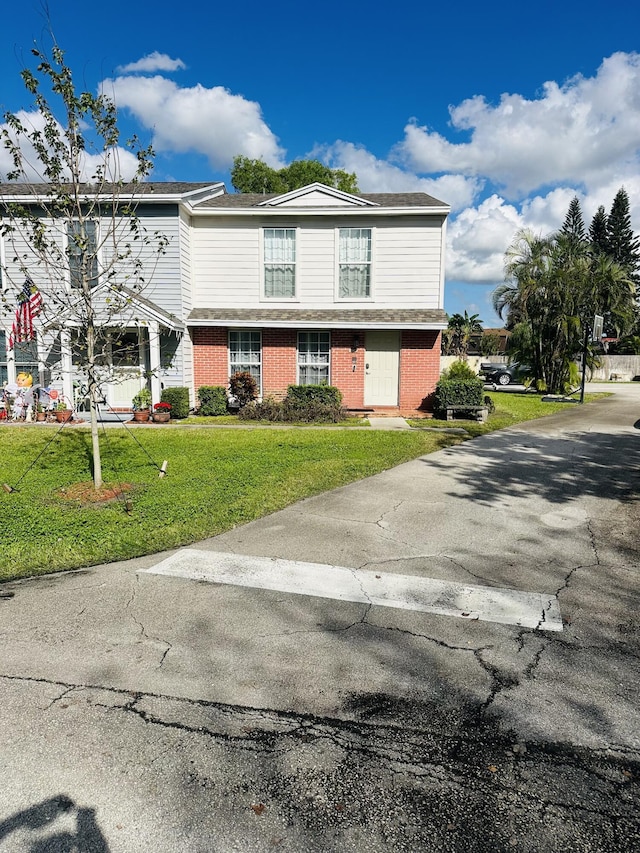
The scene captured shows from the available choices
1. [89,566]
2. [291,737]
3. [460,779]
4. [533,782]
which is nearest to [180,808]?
[291,737]

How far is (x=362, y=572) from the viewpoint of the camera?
16.1 feet

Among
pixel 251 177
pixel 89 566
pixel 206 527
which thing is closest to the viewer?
pixel 89 566

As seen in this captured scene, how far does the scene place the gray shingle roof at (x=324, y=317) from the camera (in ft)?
48.5

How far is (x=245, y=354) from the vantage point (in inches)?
624

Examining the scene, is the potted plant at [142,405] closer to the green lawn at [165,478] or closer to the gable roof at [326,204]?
the green lawn at [165,478]

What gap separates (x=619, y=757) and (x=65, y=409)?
48.0 ft

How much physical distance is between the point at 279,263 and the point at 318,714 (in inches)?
557

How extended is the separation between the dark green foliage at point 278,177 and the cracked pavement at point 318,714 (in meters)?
31.0

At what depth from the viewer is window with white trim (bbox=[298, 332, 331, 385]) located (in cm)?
1566

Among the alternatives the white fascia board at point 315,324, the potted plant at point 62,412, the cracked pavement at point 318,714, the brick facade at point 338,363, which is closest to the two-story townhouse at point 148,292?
the potted plant at point 62,412

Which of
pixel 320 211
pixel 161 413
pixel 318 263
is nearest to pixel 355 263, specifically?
pixel 318 263

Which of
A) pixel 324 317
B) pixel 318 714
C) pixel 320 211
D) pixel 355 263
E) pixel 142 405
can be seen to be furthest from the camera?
pixel 355 263

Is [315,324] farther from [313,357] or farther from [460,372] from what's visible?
[460,372]

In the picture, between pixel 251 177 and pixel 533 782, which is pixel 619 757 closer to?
Answer: pixel 533 782
